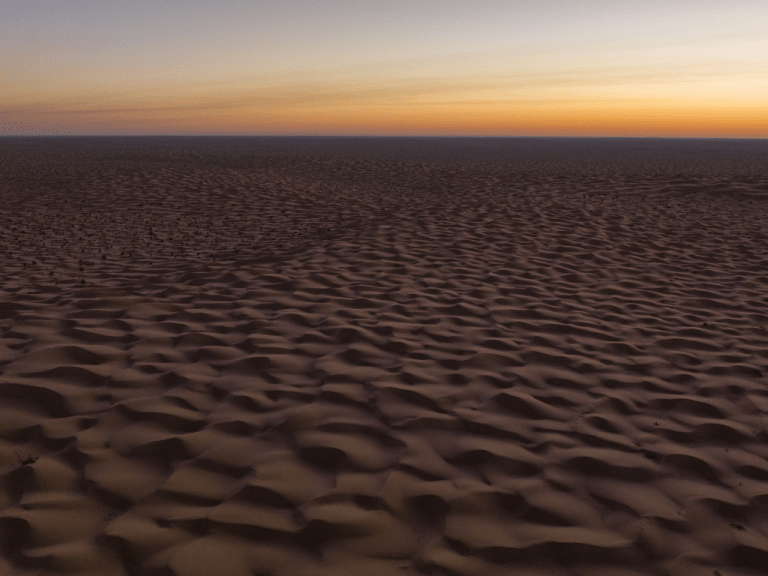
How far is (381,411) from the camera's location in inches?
156

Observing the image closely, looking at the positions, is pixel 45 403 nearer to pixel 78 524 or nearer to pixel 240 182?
pixel 78 524

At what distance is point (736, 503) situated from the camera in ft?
10.3

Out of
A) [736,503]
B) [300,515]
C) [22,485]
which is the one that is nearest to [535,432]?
[736,503]

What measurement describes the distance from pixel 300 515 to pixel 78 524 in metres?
1.08

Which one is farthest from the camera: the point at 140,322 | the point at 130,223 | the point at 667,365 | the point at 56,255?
the point at 130,223

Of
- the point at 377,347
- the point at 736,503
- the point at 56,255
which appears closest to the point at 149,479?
the point at 377,347

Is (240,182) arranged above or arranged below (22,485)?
above

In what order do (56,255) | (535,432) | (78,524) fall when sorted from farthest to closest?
1. (56,255)
2. (535,432)
3. (78,524)

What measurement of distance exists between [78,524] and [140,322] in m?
3.05

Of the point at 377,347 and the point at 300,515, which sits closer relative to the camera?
the point at 300,515

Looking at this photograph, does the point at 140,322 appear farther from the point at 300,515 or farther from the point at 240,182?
the point at 240,182

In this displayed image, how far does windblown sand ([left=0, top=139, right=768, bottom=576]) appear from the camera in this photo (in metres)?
2.71

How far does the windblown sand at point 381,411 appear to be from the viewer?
271 centimetres

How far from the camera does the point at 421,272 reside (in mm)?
7762
